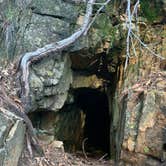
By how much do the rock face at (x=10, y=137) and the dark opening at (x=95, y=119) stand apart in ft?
16.4

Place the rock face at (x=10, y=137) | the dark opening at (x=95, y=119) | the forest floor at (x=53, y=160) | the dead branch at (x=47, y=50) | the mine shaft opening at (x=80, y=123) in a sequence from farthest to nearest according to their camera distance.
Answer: the dark opening at (x=95, y=119)
the mine shaft opening at (x=80, y=123)
the dead branch at (x=47, y=50)
the forest floor at (x=53, y=160)
the rock face at (x=10, y=137)

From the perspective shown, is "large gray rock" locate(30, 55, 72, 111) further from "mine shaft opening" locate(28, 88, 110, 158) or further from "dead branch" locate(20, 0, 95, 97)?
"mine shaft opening" locate(28, 88, 110, 158)

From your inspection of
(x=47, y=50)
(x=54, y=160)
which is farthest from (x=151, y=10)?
(x=54, y=160)

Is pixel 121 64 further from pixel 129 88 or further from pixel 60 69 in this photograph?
pixel 60 69

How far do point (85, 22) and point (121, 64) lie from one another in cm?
152

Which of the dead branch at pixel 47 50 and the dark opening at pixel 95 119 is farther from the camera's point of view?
the dark opening at pixel 95 119

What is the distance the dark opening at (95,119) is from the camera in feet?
34.2

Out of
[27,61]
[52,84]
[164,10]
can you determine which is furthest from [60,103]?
[164,10]

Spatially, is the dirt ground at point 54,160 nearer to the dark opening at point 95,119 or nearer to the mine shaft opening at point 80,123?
the mine shaft opening at point 80,123

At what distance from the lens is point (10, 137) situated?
4777mm

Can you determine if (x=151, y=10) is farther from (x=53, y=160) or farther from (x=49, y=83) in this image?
(x=53, y=160)

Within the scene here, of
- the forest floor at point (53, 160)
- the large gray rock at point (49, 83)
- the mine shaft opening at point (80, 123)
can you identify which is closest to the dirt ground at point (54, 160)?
the forest floor at point (53, 160)

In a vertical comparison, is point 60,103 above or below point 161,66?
below

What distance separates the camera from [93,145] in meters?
11.0
